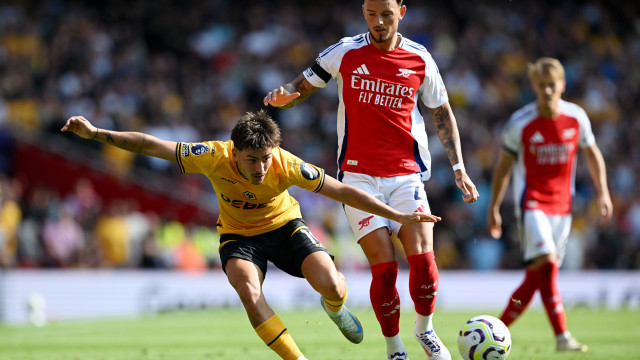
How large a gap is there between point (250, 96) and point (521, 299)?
15.3 m

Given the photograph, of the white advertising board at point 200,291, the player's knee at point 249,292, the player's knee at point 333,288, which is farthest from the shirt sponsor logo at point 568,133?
the white advertising board at point 200,291

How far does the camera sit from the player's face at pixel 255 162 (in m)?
6.76

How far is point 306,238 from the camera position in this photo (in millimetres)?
7613

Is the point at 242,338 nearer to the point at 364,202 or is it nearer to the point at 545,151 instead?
the point at 545,151

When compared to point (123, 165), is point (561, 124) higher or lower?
lower

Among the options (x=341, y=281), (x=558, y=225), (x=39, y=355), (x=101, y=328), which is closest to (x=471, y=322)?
(x=341, y=281)

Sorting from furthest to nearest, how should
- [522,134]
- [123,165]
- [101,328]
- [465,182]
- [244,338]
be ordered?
[123,165] → [101,328] → [244,338] → [522,134] → [465,182]

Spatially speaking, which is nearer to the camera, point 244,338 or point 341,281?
point 341,281

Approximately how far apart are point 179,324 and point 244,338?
3.28 metres

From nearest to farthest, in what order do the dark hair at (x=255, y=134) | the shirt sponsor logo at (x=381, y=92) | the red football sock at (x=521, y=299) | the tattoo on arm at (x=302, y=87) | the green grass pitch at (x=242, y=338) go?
the dark hair at (x=255, y=134) < the shirt sponsor logo at (x=381, y=92) < the tattoo on arm at (x=302, y=87) < the green grass pitch at (x=242, y=338) < the red football sock at (x=521, y=299)

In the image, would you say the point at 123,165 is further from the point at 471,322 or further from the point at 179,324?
the point at 471,322

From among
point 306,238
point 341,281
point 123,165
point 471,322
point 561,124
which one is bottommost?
point 471,322

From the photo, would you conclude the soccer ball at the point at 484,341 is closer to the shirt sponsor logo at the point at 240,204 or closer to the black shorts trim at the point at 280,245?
the black shorts trim at the point at 280,245

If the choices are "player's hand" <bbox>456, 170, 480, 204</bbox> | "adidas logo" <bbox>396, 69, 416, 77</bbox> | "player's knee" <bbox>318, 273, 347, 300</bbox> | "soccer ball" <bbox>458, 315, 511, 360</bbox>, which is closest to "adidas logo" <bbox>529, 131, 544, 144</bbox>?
"player's hand" <bbox>456, 170, 480, 204</bbox>
